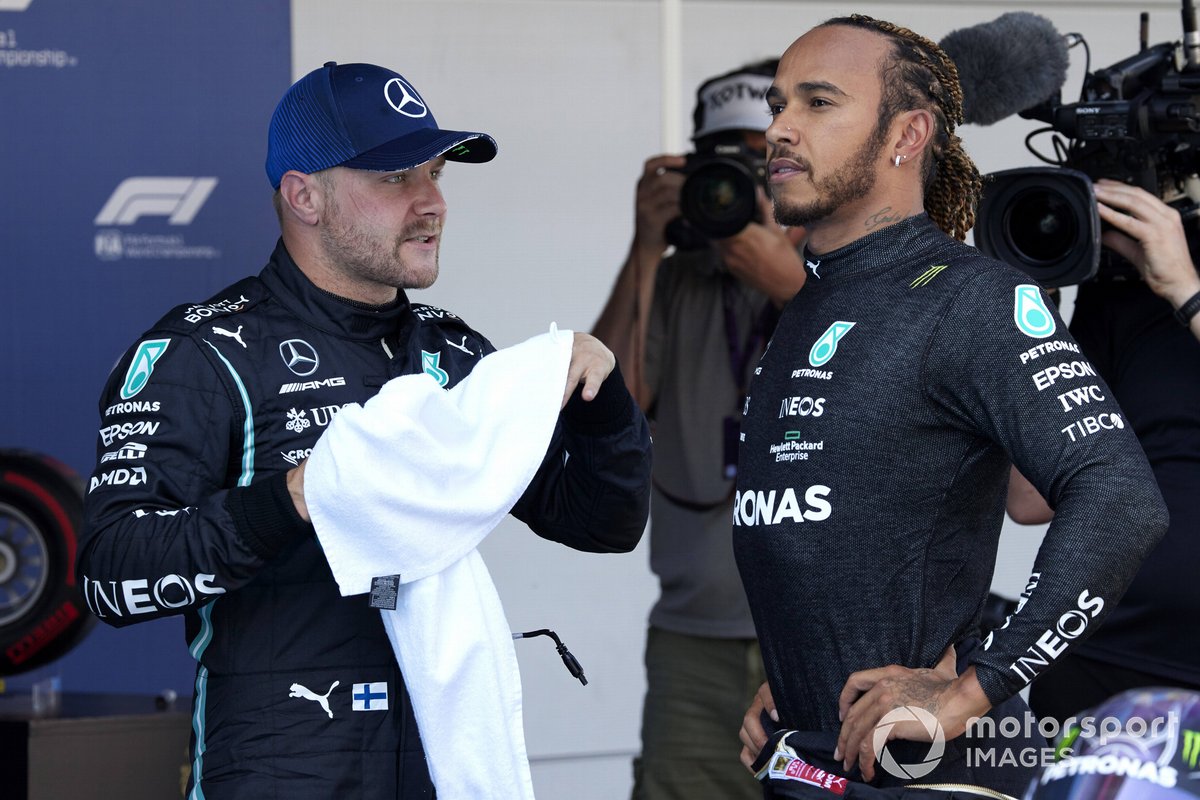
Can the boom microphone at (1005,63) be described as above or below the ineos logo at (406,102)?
above

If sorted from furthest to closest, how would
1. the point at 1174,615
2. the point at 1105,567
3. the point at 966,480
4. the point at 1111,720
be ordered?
the point at 1174,615 < the point at 966,480 < the point at 1105,567 < the point at 1111,720

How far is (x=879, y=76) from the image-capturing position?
73.3 inches

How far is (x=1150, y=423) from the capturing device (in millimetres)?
2338

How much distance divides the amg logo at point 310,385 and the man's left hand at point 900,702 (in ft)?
2.51

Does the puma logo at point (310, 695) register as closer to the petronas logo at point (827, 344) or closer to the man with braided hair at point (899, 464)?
the man with braided hair at point (899, 464)

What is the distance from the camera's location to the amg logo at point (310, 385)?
1857 mm

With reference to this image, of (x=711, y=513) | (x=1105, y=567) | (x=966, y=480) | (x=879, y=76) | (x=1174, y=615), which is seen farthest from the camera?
(x=711, y=513)

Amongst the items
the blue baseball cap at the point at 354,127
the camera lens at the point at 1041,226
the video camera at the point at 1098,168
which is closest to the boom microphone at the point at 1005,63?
the video camera at the point at 1098,168

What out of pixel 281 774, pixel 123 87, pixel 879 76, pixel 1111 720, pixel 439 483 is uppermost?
pixel 123 87

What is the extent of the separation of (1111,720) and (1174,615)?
1.33 meters

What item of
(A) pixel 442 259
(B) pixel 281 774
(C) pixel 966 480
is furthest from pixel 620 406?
(A) pixel 442 259

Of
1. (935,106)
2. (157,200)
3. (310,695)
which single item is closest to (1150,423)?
(935,106)

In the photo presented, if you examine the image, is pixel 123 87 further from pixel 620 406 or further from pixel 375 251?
pixel 620 406

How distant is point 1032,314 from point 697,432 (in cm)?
157
